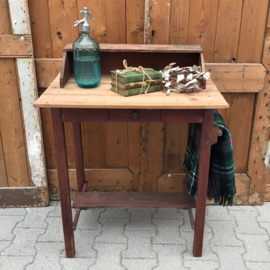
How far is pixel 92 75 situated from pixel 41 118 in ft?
2.44

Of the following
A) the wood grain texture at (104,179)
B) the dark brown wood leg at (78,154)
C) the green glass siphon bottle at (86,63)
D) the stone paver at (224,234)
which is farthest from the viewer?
the wood grain texture at (104,179)

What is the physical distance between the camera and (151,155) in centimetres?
270

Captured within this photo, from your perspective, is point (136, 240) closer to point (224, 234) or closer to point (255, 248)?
point (224, 234)

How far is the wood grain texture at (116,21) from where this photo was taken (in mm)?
2303

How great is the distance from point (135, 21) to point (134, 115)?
2.65ft

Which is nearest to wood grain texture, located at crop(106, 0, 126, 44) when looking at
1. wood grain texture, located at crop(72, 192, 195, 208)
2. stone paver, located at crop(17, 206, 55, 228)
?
wood grain texture, located at crop(72, 192, 195, 208)

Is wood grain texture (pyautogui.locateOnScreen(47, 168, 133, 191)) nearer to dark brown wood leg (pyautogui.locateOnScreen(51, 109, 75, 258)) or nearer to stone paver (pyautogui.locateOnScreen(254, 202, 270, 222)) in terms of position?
dark brown wood leg (pyautogui.locateOnScreen(51, 109, 75, 258))

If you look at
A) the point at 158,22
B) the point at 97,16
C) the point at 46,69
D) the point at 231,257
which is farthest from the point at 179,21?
the point at 231,257

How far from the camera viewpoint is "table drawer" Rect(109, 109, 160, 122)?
188 centimetres

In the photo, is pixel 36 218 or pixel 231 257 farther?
pixel 36 218

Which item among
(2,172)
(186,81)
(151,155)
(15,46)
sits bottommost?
(2,172)

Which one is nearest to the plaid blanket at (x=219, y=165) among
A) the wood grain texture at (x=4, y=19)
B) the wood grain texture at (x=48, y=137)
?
the wood grain texture at (x=48, y=137)

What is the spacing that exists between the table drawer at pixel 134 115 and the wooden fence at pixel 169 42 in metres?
0.71

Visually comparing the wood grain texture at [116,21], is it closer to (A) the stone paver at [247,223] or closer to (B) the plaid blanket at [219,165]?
(B) the plaid blanket at [219,165]
